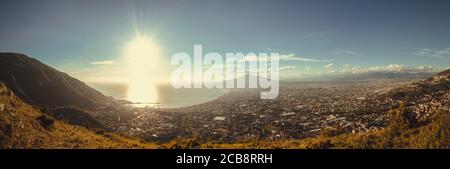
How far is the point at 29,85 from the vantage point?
78062 millimetres

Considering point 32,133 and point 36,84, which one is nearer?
point 32,133

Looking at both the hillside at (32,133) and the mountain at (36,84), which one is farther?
the mountain at (36,84)

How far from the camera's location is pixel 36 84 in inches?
3194

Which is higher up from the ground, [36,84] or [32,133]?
[36,84]

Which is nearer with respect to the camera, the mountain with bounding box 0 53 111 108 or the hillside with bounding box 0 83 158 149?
the hillside with bounding box 0 83 158 149

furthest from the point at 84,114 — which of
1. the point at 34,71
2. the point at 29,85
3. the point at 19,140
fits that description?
the point at 19,140

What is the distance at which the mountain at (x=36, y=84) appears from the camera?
241 feet

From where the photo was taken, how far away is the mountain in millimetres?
73500
